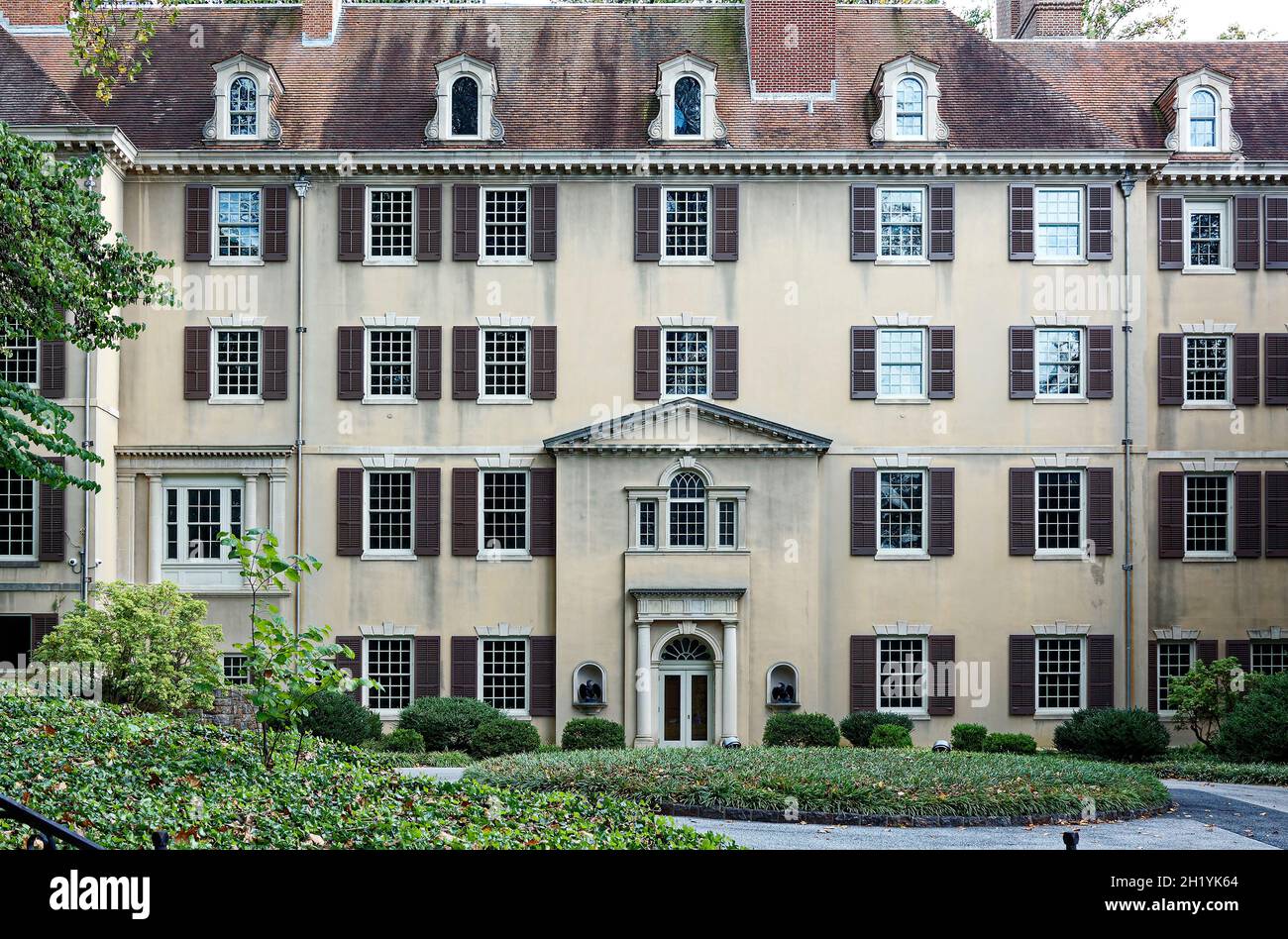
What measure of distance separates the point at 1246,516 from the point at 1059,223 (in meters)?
7.78

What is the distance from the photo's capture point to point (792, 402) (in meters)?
28.9

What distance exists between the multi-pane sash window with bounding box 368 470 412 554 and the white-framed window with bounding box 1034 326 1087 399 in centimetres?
Answer: 1414

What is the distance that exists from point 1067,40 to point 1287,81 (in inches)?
209

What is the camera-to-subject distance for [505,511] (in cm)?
2850

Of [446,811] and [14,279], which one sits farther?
[14,279]

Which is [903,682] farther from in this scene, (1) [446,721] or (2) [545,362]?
(2) [545,362]

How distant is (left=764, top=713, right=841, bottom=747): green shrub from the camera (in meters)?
26.4

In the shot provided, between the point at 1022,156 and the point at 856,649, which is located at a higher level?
the point at 1022,156

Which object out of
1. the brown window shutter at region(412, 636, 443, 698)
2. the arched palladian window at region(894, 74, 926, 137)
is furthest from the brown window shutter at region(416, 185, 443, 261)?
the arched palladian window at region(894, 74, 926, 137)

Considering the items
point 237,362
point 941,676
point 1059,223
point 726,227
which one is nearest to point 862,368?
point 726,227

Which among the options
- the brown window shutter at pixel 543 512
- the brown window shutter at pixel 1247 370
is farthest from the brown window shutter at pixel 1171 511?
the brown window shutter at pixel 543 512

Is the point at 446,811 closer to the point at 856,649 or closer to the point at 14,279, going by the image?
the point at 14,279
